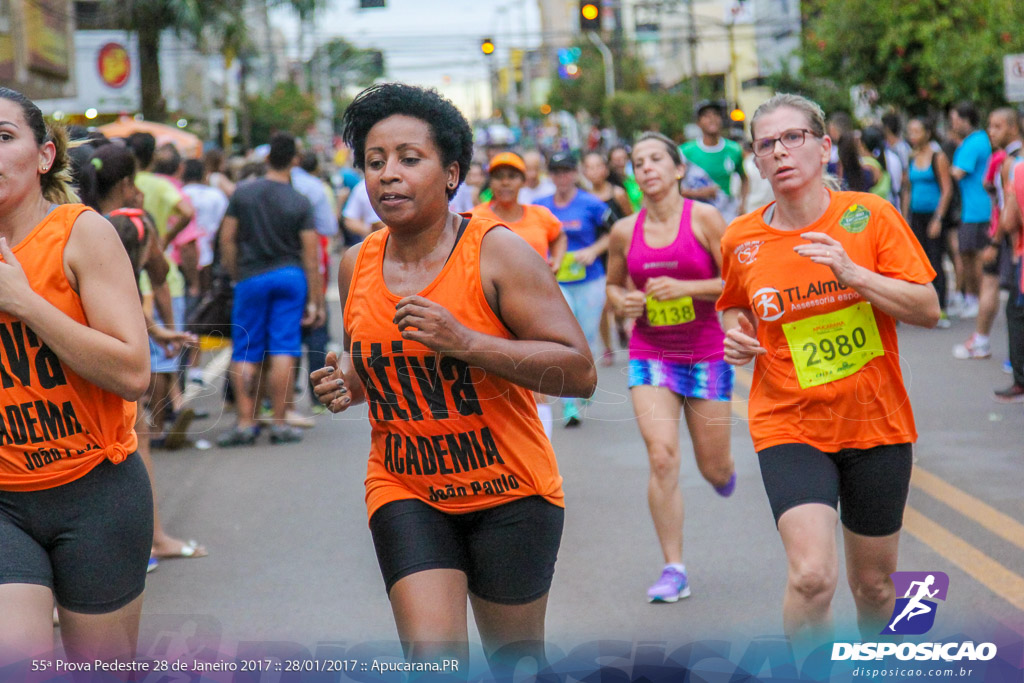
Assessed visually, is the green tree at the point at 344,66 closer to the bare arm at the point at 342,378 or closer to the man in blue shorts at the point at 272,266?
the man in blue shorts at the point at 272,266

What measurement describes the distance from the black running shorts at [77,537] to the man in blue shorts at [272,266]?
5869mm

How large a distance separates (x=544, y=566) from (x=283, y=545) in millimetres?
3450

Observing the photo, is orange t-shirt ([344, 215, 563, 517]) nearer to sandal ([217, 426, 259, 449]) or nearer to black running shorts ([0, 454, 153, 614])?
black running shorts ([0, 454, 153, 614])

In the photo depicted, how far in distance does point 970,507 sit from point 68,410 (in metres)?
4.68

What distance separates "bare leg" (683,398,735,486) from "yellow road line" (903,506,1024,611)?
1055 millimetres

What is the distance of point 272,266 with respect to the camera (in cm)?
902

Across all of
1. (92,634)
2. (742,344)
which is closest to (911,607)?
(742,344)

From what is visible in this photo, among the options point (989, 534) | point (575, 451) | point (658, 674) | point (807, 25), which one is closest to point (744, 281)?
point (658, 674)

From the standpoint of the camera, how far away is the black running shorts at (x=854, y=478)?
3.79 metres

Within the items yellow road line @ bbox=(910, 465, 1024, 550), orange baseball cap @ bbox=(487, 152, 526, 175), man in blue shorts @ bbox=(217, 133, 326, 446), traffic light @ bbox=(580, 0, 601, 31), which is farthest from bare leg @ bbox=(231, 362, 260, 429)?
traffic light @ bbox=(580, 0, 601, 31)

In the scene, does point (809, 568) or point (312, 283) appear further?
point (312, 283)

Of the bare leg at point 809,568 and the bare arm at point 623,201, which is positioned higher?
the bare arm at point 623,201

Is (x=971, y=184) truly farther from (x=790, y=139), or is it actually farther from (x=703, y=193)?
(x=790, y=139)

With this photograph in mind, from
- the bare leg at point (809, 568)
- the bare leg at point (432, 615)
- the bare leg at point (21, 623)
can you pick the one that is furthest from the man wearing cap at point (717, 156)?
the bare leg at point (21, 623)
